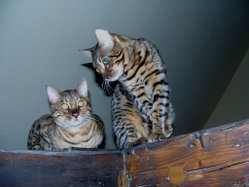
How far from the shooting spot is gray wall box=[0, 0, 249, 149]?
1.92 meters

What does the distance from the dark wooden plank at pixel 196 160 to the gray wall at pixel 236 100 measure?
3.40 meters

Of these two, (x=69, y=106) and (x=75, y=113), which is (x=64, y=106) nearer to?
(x=69, y=106)

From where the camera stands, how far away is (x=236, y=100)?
479 cm

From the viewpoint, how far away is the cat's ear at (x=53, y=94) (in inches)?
86.5

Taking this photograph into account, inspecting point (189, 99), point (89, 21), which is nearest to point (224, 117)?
point (189, 99)

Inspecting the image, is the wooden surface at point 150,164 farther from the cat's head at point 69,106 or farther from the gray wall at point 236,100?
the gray wall at point 236,100

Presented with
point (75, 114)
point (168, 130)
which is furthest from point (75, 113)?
point (168, 130)

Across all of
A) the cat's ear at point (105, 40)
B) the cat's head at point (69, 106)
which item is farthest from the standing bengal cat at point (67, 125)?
the cat's ear at point (105, 40)

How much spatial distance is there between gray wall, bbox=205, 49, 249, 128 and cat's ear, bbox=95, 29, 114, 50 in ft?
10.6

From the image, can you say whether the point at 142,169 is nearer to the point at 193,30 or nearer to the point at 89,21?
the point at 89,21

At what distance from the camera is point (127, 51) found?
7.48ft

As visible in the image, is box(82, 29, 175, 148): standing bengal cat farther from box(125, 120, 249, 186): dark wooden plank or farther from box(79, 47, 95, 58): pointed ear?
box(125, 120, 249, 186): dark wooden plank

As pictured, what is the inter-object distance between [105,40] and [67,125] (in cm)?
76

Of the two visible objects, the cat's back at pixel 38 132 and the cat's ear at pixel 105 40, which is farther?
the cat's back at pixel 38 132
